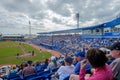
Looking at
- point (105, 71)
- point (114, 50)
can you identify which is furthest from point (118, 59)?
point (105, 71)

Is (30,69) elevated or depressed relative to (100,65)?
depressed

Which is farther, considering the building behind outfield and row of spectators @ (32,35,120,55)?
the building behind outfield

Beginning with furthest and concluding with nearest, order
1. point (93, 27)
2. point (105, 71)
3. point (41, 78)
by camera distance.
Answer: point (93, 27) → point (41, 78) → point (105, 71)

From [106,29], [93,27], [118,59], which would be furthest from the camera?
[93,27]

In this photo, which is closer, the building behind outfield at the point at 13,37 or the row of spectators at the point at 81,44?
the row of spectators at the point at 81,44

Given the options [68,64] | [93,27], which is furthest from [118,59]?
[93,27]

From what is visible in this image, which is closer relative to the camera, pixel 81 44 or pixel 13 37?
pixel 81 44

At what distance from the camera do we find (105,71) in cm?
207

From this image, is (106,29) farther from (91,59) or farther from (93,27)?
(91,59)

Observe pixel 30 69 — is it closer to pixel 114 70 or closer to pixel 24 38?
pixel 114 70

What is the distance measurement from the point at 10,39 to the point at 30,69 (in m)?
101

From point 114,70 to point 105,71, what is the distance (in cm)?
34

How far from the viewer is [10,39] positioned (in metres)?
103

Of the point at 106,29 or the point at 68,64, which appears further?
the point at 106,29
